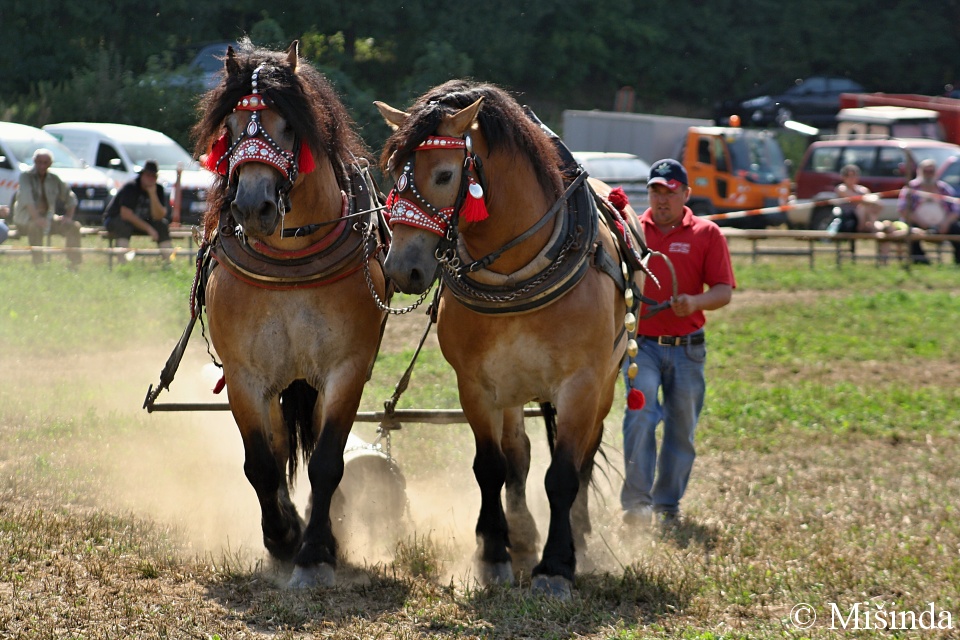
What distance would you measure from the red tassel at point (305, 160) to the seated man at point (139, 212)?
405 inches

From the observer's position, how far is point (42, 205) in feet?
49.0

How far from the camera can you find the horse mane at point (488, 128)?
4324 mm

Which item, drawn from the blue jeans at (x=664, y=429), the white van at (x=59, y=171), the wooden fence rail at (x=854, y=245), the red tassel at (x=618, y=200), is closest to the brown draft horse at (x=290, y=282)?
the red tassel at (x=618, y=200)

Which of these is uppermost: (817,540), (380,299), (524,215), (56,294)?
(524,215)

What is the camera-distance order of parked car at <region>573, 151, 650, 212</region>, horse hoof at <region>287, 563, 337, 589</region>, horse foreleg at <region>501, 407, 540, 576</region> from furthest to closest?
parked car at <region>573, 151, 650, 212</region>
horse foreleg at <region>501, 407, 540, 576</region>
horse hoof at <region>287, 563, 337, 589</region>

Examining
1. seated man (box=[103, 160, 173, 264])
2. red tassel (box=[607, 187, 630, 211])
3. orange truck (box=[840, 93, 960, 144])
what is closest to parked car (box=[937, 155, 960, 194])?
orange truck (box=[840, 93, 960, 144])

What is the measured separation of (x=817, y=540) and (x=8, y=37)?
2433cm

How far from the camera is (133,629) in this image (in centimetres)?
397

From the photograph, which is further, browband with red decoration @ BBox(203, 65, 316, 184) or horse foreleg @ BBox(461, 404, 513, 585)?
horse foreleg @ BBox(461, 404, 513, 585)

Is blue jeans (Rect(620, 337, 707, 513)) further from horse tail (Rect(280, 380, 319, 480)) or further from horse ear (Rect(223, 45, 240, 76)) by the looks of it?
horse ear (Rect(223, 45, 240, 76))

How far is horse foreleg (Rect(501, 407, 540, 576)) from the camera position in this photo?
17.7 feet

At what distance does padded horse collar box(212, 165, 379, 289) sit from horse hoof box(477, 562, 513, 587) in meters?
1.34

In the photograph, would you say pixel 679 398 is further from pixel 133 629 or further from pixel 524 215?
pixel 133 629

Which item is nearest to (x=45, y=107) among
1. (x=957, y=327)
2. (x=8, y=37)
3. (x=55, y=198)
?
(x=8, y=37)
